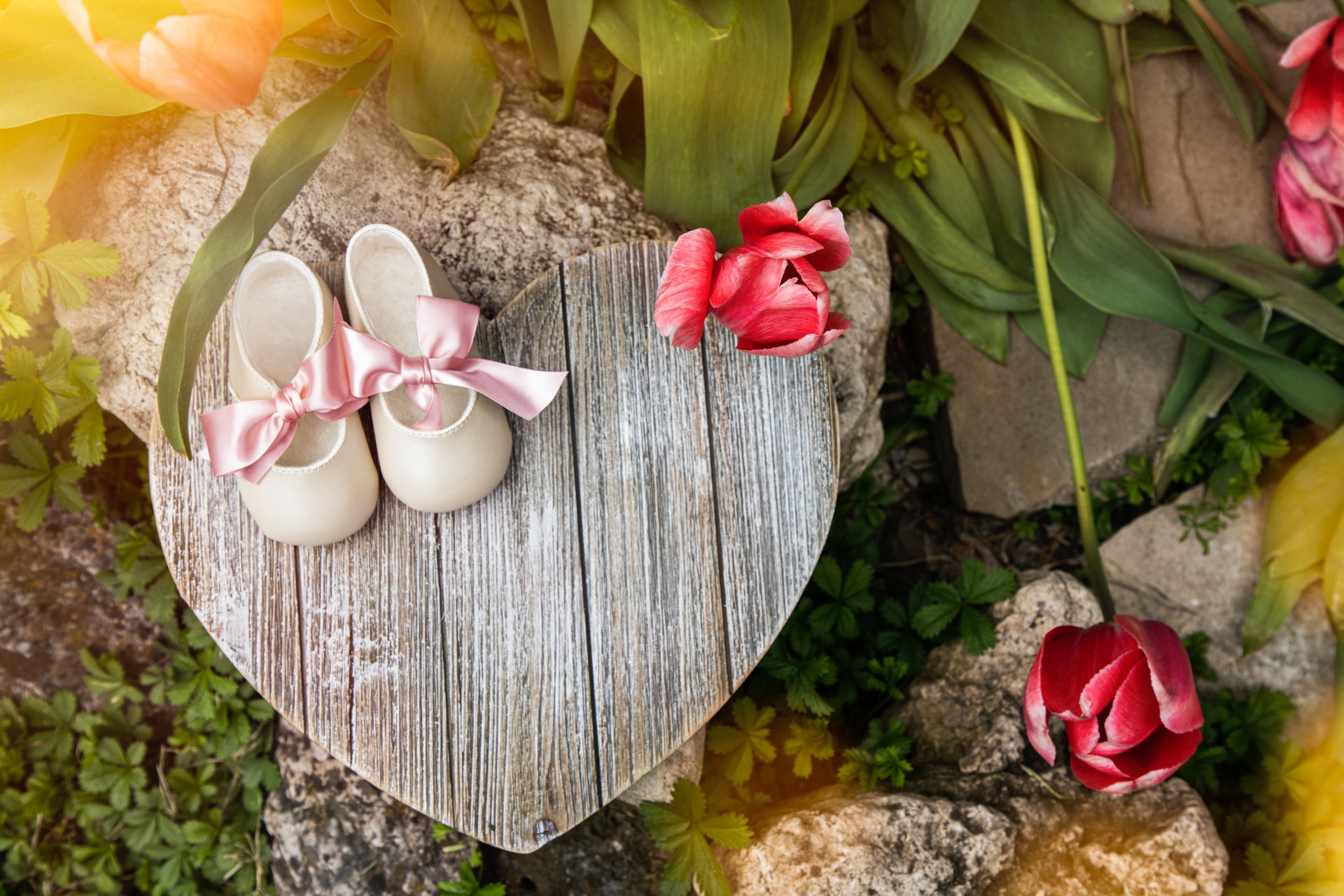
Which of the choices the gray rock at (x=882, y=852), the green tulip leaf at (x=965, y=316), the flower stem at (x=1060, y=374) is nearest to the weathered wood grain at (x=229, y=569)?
the gray rock at (x=882, y=852)

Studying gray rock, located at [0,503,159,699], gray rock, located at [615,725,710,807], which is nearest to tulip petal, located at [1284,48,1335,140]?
gray rock, located at [615,725,710,807]

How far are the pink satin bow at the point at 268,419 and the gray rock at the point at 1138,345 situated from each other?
1422 millimetres

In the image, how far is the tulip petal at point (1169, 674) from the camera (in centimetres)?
123

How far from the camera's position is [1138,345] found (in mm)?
1983

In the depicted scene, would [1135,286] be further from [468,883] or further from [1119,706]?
[468,883]

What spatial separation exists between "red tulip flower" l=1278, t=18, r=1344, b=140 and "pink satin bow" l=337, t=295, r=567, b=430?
1.44 metres

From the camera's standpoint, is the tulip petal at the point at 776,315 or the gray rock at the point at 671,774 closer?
the tulip petal at the point at 776,315

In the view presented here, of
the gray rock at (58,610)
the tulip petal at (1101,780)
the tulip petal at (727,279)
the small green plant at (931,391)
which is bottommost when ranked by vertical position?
the gray rock at (58,610)

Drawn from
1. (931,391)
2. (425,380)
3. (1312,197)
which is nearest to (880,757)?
(931,391)

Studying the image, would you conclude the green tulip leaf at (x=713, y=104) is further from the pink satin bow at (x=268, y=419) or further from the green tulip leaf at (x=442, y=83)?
the pink satin bow at (x=268, y=419)

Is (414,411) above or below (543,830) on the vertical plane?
above

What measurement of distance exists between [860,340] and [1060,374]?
39cm

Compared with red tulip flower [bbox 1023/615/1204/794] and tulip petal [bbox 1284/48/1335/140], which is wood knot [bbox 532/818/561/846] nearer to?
red tulip flower [bbox 1023/615/1204/794]

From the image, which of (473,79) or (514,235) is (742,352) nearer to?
(514,235)
